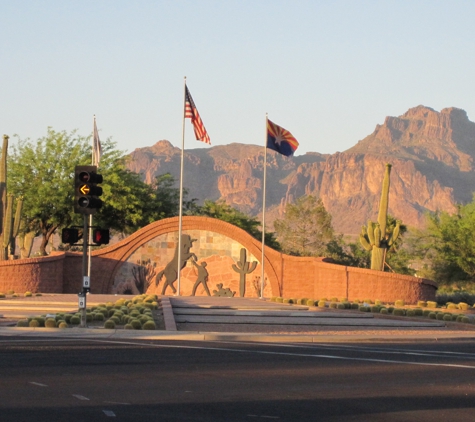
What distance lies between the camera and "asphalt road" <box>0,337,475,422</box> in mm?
10695

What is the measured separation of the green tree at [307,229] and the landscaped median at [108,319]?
42.0m

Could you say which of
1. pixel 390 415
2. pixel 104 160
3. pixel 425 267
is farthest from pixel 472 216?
pixel 390 415

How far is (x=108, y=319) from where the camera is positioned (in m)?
24.7

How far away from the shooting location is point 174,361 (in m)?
16.1

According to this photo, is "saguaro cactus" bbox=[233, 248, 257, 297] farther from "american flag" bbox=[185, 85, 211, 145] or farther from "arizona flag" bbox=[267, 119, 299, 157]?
"american flag" bbox=[185, 85, 211, 145]

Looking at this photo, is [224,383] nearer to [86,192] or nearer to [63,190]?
[86,192]

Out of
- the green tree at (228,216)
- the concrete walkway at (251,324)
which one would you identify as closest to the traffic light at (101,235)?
the concrete walkway at (251,324)

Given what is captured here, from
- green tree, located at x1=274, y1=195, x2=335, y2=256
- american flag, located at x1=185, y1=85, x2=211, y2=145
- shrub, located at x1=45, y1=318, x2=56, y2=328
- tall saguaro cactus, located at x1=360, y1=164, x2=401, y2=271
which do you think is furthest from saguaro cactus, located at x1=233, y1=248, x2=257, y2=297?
green tree, located at x1=274, y1=195, x2=335, y2=256

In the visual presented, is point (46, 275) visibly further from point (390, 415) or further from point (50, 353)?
point (390, 415)

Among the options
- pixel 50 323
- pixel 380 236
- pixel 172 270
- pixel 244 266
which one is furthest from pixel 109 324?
pixel 380 236

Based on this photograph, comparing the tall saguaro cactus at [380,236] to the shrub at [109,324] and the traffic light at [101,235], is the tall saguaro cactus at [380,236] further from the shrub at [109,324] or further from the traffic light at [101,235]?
the traffic light at [101,235]

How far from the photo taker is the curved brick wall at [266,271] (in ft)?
128

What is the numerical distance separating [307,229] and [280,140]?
106ft

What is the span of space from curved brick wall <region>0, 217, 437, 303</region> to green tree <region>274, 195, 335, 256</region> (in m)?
28.1
